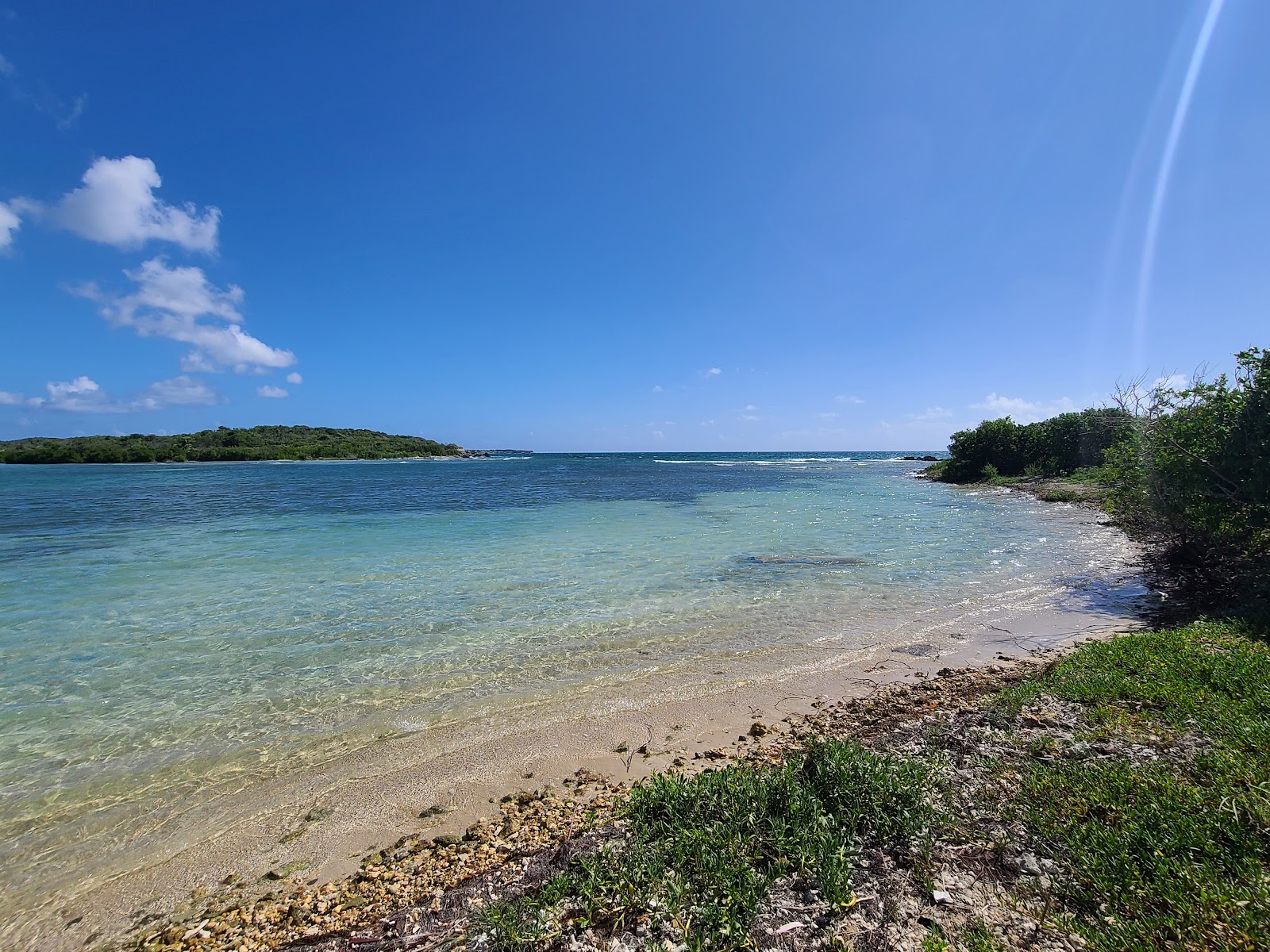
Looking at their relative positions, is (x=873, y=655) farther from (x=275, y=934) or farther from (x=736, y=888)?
(x=275, y=934)

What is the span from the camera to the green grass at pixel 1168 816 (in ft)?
8.66

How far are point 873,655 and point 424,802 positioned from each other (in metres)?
6.96

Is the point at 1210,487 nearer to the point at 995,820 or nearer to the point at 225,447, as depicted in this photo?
the point at 995,820

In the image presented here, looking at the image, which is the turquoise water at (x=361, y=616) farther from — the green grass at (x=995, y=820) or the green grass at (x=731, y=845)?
the green grass at (x=995, y=820)

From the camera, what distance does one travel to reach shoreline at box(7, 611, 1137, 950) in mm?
3982

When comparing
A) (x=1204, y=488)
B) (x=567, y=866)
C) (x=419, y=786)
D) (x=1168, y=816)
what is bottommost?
(x=419, y=786)

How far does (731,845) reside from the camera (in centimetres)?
345

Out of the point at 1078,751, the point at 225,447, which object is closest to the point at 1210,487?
the point at 1078,751

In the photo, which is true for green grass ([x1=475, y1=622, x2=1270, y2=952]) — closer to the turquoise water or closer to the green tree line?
the turquoise water

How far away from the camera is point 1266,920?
2.54 m

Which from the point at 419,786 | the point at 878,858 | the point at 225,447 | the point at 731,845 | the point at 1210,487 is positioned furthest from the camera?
the point at 225,447

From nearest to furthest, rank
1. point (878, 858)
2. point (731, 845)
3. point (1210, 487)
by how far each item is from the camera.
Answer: point (878, 858) → point (731, 845) → point (1210, 487)

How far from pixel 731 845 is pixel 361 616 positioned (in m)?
9.76

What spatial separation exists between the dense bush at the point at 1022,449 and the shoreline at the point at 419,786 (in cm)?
5088
